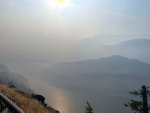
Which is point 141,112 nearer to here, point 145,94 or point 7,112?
point 145,94

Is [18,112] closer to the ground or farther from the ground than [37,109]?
closer to the ground

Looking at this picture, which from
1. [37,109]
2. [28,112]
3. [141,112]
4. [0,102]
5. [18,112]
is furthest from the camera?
[141,112]

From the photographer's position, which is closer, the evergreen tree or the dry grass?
the dry grass

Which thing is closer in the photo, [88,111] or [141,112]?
[141,112]

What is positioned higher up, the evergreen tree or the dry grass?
the evergreen tree

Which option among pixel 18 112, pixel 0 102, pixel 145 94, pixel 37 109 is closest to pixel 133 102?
pixel 145 94

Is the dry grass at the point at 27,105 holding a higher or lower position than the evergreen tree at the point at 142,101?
lower

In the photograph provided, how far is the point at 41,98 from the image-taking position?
93.4ft

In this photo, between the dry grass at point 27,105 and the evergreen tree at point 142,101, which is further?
the evergreen tree at point 142,101

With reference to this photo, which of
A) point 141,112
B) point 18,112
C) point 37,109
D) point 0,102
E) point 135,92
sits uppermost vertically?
point 135,92

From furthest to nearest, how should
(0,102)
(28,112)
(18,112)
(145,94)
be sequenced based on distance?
(145,94)
(28,112)
(0,102)
(18,112)

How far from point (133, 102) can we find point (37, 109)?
54.1 feet

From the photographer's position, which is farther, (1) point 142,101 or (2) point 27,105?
(1) point 142,101

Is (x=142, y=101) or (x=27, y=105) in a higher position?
(x=142, y=101)
